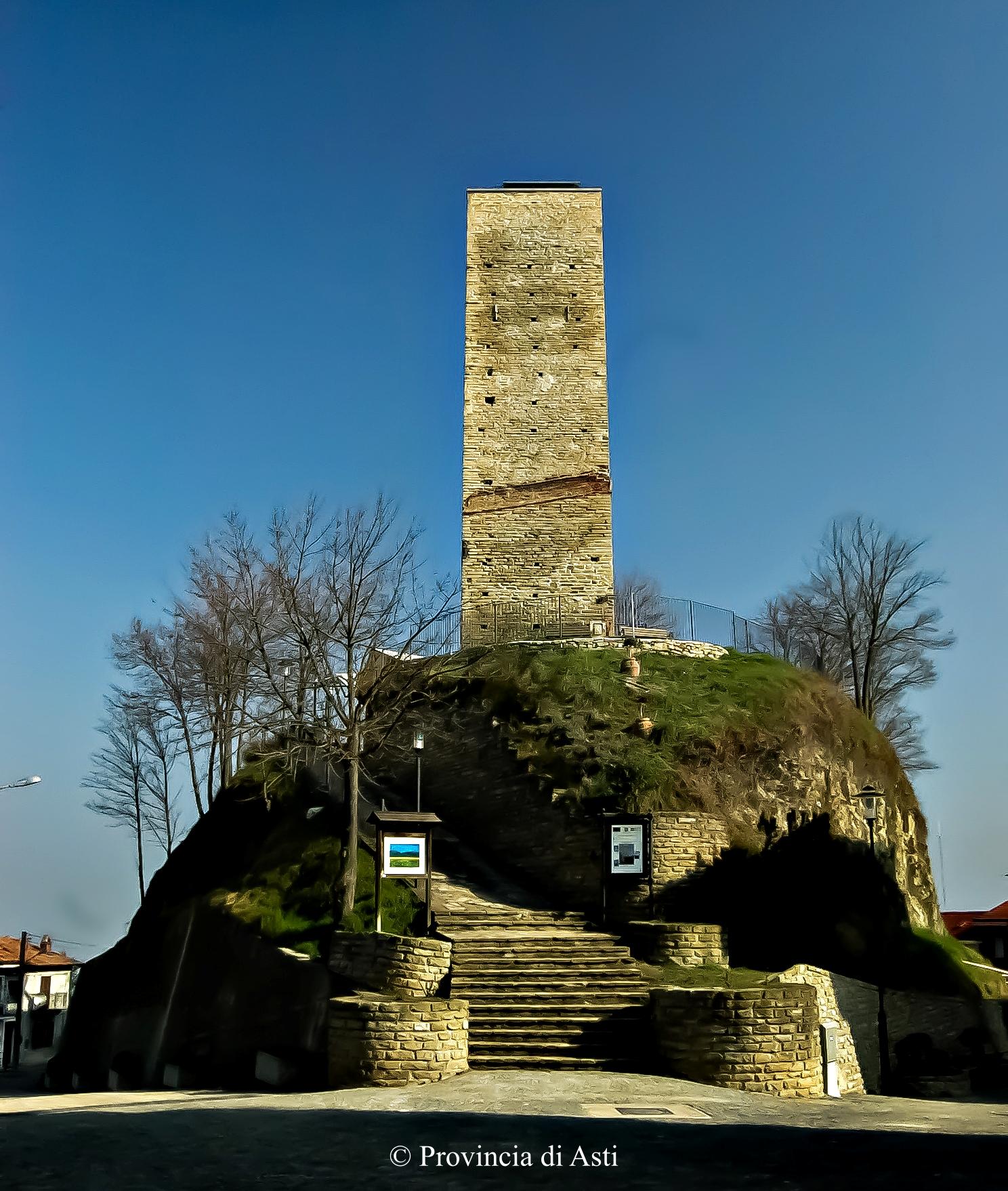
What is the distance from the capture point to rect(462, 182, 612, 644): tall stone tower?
1093 inches

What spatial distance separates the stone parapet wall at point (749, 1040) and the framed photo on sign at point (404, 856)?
14.2ft

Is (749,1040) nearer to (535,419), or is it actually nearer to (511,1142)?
(511,1142)

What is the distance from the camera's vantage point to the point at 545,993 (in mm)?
13867

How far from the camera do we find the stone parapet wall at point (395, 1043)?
1238cm

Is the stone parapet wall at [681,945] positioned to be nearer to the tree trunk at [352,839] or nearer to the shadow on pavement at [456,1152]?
the tree trunk at [352,839]

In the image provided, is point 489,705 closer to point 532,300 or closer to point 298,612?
point 298,612

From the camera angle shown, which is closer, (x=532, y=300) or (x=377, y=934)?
(x=377, y=934)

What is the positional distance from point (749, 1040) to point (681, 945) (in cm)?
280

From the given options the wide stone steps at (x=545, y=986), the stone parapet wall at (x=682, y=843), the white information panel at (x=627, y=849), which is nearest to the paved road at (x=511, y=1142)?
the wide stone steps at (x=545, y=986)

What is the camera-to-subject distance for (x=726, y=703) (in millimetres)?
20969

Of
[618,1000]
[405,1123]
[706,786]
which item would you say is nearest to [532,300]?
[706,786]

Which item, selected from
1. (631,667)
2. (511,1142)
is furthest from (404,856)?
(631,667)

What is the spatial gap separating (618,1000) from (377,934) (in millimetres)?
3415

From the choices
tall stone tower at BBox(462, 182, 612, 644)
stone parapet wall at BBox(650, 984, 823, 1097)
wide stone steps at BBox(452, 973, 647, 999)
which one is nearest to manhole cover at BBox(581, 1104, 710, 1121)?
stone parapet wall at BBox(650, 984, 823, 1097)
